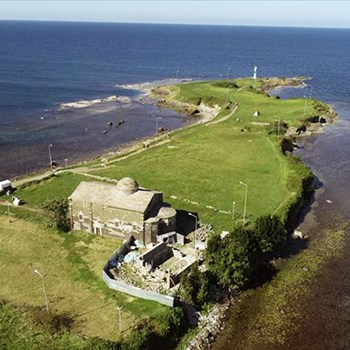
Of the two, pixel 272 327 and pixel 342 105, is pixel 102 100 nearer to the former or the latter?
pixel 342 105

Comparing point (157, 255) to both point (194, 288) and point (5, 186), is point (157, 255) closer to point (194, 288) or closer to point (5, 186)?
point (194, 288)

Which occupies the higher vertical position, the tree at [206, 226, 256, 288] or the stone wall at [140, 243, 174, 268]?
the tree at [206, 226, 256, 288]

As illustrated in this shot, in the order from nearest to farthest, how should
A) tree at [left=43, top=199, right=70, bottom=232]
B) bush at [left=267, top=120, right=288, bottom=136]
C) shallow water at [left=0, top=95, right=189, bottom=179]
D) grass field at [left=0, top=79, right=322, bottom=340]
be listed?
grass field at [left=0, top=79, right=322, bottom=340], tree at [left=43, top=199, right=70, bottom=232], shallow water at [left=0, top=95, right=189, bottom=179], bush at [left=267, top=120, right=288, bottom=136]

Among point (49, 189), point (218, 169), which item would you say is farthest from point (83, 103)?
point (49, 189)

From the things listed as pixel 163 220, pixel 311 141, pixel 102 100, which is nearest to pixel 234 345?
pixel 163 220

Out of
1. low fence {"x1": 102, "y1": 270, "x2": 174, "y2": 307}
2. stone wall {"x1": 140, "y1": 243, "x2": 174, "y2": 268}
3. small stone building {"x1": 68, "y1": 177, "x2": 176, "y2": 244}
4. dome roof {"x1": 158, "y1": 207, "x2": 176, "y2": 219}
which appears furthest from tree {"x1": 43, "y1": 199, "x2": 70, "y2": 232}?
low fence {"x1": 102, "y1": 270, "x2": 174, "y2": 307}

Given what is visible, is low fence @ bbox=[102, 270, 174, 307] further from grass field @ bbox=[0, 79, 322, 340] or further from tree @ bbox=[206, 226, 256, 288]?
tree @ bbox=[206, 226, 256, 288]
